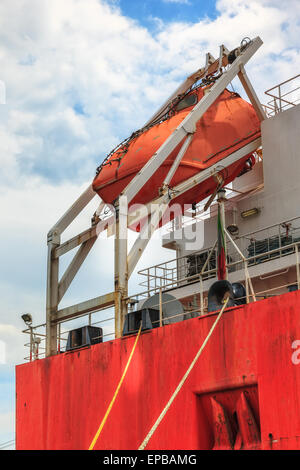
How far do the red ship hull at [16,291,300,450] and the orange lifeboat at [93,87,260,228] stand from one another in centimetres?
513

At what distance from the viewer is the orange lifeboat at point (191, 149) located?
1769 cm

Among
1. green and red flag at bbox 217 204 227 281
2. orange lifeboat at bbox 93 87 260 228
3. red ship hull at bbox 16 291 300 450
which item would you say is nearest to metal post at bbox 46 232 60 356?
red ship hull at bbox 16 291 300 450

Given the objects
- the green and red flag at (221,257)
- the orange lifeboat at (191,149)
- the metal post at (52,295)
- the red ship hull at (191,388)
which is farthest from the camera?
the orange lifeboat at (191,149)

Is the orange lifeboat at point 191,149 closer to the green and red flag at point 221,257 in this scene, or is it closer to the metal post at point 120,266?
the metal post at point 120,266

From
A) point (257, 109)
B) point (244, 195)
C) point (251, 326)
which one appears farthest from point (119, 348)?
point (257, 109)

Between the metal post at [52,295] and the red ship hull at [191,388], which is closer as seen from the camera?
the red ship hull at [191,388]

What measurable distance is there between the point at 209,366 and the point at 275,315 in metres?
1.66

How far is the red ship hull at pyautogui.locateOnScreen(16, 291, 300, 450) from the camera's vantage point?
11.3m

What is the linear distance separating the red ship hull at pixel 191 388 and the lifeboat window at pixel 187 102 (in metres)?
7.58

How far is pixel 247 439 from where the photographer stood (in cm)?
1172

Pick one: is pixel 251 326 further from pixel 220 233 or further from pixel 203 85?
pixel 203 85

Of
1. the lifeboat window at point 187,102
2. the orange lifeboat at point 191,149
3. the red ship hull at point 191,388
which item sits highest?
the lifeboat window at point 187,102

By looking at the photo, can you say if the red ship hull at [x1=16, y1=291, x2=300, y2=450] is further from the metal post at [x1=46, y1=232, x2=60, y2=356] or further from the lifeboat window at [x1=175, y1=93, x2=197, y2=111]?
the lifeboat window at [x1=175, y1=93, x2=197, y2=111]

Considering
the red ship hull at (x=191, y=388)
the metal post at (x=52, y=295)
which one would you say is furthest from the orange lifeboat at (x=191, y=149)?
the red ship hull at (x=191, y=388)
